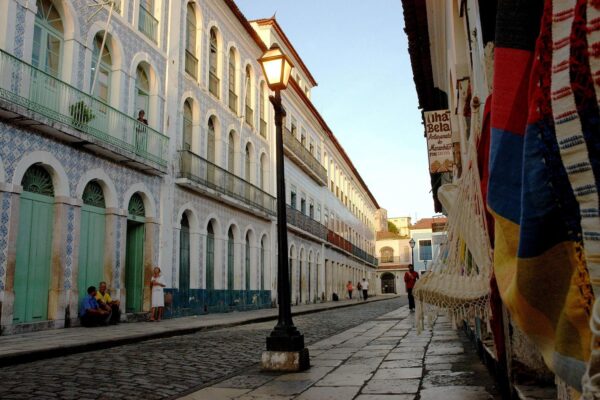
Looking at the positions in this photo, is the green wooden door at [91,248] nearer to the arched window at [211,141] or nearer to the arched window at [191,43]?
the arched window at [211,141]

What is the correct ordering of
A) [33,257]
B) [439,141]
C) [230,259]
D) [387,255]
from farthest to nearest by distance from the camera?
1. [387,255]
2. [230,259]
3. [33,257]
4. [439,141]

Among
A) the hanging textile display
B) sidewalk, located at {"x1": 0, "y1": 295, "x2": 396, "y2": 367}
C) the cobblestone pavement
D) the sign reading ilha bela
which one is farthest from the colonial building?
the hanging textile display

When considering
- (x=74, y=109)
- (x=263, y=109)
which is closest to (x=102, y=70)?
(x=74, y=109)

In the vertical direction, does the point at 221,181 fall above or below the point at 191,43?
below

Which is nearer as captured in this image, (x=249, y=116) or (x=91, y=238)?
(x=91, y=238)

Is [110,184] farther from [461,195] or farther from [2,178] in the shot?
[461,195]

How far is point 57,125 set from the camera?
39.2ft

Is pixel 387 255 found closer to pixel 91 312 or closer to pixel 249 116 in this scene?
pixel 249 116

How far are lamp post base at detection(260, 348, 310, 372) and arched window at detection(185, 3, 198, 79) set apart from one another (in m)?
14.2

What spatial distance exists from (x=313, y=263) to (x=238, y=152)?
13.9m

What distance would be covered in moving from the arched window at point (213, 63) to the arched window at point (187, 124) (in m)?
1.81

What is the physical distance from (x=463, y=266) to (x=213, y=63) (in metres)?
19.5

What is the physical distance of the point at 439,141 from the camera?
10352mm

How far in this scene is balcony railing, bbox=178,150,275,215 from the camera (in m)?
17.7
